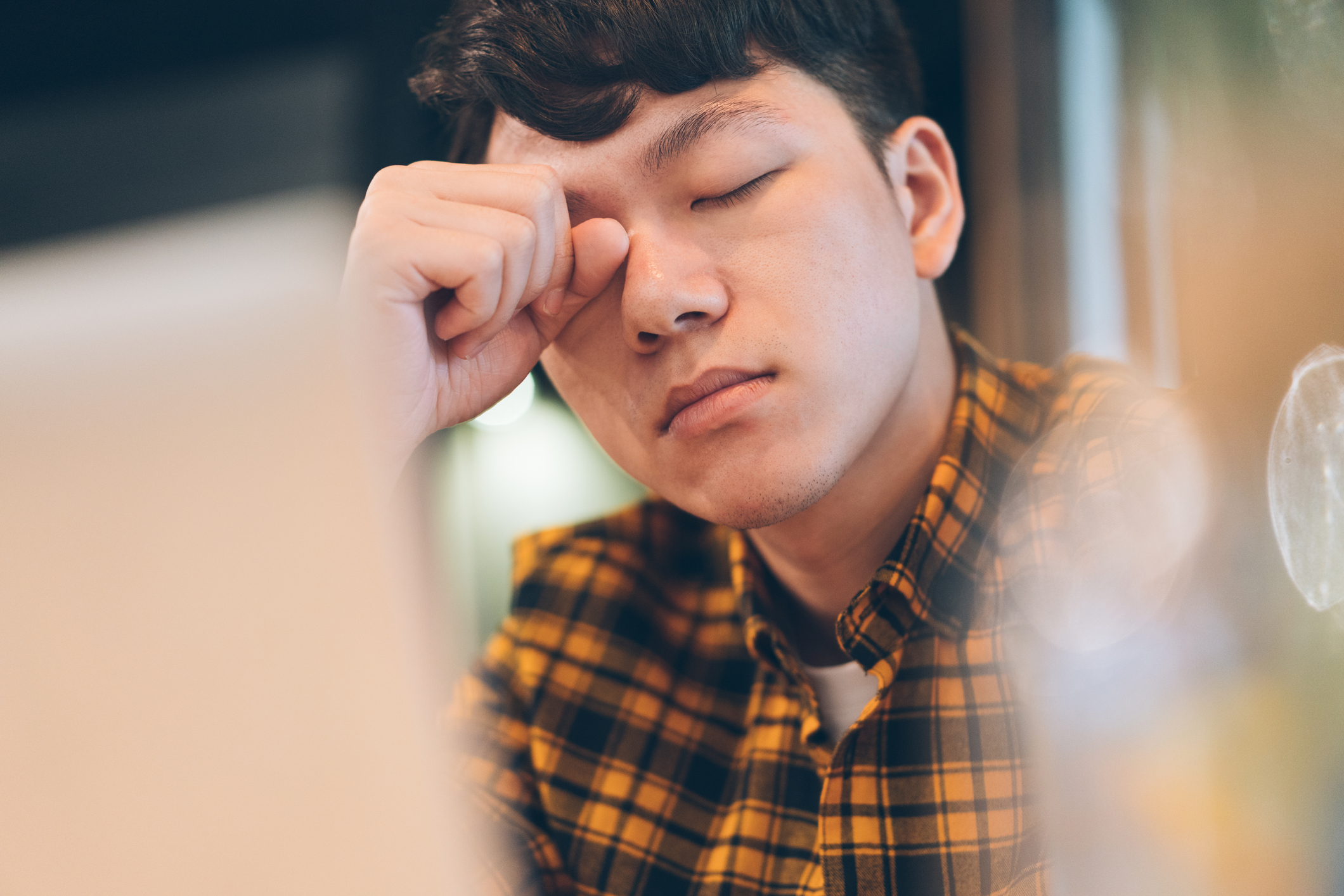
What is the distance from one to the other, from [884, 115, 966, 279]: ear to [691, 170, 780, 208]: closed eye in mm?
222

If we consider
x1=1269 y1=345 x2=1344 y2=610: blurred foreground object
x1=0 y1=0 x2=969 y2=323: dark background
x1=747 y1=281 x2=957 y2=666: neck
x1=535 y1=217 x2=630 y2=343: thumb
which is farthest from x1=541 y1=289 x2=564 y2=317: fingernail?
x1=0 y1=0 x2=969 y2=323: dark background

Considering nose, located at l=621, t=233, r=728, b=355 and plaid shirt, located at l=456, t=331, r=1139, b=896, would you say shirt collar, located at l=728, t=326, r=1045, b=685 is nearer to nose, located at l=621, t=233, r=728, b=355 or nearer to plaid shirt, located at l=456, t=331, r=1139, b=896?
plaid shirt, located at l=456, t=331, r=1139, b=896

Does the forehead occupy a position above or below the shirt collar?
above

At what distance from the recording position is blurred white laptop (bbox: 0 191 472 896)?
0.82ft

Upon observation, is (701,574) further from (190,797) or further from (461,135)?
(190,797)

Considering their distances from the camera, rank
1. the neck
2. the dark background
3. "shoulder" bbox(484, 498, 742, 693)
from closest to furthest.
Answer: the neck < "shoulder" bbox(484, 498, 742, 693) < the dark background

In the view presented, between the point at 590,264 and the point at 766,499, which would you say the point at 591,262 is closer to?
the point at 590,264

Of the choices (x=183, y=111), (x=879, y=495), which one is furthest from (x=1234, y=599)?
(x=183, y=111)

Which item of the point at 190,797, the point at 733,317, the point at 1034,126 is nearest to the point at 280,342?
the point at 190,797

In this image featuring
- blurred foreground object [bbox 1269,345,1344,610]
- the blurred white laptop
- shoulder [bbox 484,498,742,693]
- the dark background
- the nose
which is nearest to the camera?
the blurred white laptop

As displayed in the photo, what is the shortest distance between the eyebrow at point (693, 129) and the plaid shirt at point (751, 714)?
426 mm

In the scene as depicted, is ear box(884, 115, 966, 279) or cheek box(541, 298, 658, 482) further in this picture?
ear box(884, 115, 966, 279)

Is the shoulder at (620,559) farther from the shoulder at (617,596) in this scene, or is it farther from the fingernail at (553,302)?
the fingernail at (553,302)

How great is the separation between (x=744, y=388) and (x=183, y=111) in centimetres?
145
